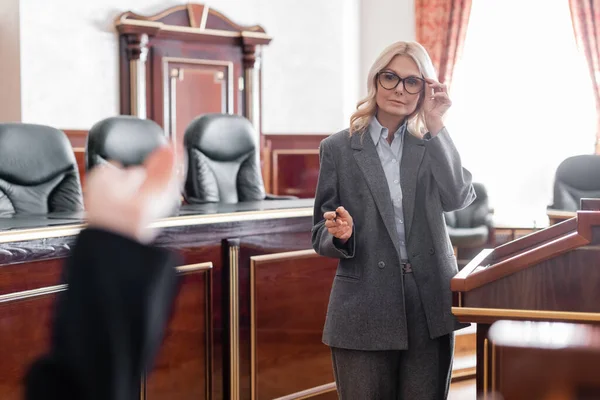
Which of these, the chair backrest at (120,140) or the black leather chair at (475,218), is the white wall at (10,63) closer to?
the chair backrest at (120,140)

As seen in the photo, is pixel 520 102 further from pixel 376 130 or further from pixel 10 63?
pixel 376 130

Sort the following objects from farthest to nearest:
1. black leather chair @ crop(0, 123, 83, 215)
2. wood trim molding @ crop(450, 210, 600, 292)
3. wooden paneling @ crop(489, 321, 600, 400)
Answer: black leather chair @ crop(0, 123, 83, 215), wood trim molding @ crop(450, 210, 600, 292), wooden paneling @ crop(489, 321, 600, 400)

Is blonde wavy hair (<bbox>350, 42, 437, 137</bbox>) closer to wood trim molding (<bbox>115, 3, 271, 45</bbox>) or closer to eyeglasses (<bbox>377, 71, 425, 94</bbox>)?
eyeglasses (<bbox>377, 71, 425, 94</bbox>)

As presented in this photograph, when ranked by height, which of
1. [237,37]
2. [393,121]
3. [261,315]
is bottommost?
[261,315]

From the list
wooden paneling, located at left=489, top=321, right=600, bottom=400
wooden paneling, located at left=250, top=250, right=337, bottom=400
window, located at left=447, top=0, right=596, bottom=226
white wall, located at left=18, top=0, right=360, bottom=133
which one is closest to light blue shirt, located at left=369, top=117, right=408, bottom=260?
wooden paneling, located at left=489, top=321, right=600, bottom=400

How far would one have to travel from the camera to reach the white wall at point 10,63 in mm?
5883

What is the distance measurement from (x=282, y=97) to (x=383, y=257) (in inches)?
218

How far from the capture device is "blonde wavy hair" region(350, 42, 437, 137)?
1.90m

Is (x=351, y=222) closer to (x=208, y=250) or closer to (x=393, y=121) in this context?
(x=393, y=121)

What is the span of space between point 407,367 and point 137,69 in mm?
4855

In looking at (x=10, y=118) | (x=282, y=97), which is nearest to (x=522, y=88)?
(x=282, y=97)

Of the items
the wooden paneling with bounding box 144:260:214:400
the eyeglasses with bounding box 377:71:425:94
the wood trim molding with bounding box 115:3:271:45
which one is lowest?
the wooden paneling with bounding box 144:260:214:400

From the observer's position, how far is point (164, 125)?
658 cm

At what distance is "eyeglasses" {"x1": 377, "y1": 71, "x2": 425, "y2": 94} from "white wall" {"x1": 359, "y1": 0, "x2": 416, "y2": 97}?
231 inches
